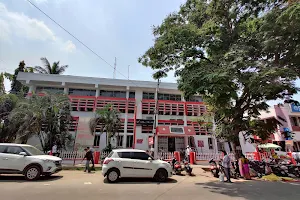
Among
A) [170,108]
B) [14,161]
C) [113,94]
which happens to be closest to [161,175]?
[14,161]

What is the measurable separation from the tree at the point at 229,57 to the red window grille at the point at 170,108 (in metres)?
9.66

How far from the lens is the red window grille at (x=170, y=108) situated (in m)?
20.7

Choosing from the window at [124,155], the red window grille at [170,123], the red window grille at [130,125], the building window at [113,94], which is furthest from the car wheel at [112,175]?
the building window at [113,94]

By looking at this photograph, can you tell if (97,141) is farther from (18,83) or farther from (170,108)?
(18,83)

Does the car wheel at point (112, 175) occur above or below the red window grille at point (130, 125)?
below

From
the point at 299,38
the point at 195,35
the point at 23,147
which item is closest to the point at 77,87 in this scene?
the point at 23,147

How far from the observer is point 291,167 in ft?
33.6

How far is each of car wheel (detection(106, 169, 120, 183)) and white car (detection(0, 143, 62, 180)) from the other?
2718 mm

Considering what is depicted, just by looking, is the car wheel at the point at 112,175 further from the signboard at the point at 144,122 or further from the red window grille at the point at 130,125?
the red window grille at the point at 130,125

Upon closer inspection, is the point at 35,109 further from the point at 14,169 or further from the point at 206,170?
the point at 206,170

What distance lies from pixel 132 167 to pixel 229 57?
6464mm

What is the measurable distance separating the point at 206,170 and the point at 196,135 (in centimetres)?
860

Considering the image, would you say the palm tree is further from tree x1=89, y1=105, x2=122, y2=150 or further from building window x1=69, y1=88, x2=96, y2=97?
tree x1=89, y1=105, x2=122, y2=150

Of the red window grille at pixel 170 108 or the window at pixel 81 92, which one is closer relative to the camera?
the red window grille at pixel 170 108
